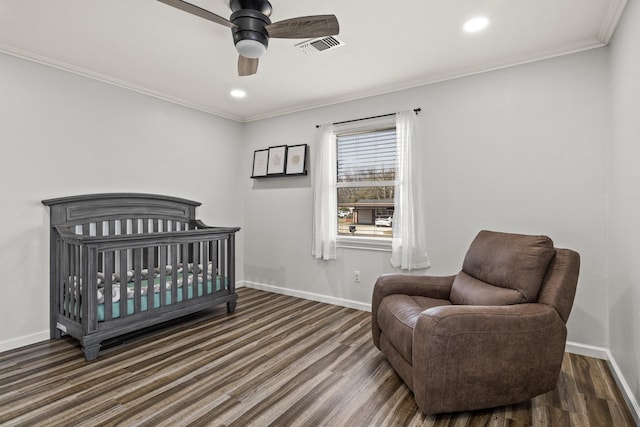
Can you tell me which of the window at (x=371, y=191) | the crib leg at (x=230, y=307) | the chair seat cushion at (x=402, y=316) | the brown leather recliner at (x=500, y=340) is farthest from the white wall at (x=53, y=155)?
the brown leather recliner at (x=500, y=340)

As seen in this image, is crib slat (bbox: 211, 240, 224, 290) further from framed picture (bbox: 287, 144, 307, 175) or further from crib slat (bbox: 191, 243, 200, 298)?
framed picture (bbox: 287, 144, 307, 175)

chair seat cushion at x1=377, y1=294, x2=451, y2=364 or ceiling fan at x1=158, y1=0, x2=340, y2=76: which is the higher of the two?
ceiling fan at x1=158, y1=0, x2=340, y2=76

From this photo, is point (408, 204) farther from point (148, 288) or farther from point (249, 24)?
point (148, 288)

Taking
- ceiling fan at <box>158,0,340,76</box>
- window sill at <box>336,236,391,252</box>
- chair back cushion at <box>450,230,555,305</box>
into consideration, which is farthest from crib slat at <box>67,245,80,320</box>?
chair back cushion at <box>450,230,555,305</box>

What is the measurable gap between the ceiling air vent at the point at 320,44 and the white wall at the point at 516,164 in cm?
114

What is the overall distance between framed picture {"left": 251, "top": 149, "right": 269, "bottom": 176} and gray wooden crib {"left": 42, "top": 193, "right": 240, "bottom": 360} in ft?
3.77

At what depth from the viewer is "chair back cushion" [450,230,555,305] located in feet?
6.46

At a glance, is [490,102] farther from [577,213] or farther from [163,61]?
[163,61]

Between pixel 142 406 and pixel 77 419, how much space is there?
1.02ft

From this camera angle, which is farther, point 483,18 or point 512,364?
point 483,18

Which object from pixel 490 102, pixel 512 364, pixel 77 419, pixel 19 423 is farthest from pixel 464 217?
pixel 19 423

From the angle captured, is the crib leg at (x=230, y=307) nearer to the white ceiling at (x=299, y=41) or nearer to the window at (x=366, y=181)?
the window at (x=366, y=181)

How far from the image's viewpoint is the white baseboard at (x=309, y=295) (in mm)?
3772

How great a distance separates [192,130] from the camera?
414cm
